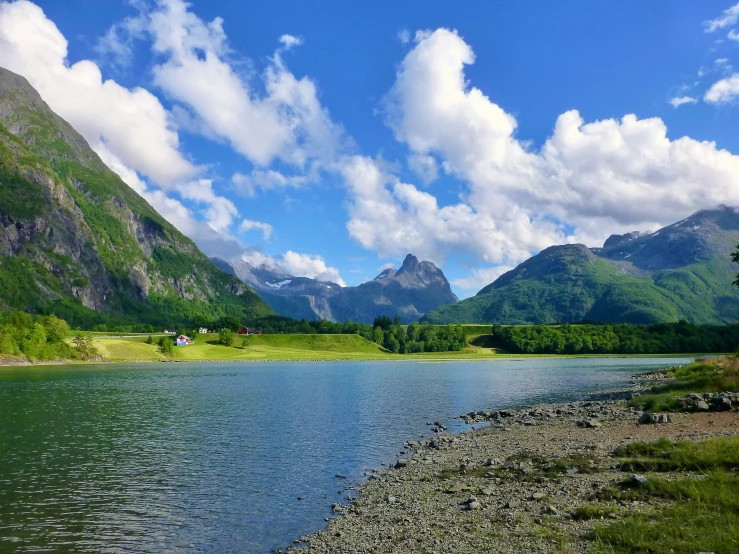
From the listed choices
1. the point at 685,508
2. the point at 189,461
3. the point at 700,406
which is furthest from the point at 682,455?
the point at 189,461

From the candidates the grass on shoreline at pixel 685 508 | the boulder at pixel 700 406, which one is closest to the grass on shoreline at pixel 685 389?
the boulder at pixel 700 406

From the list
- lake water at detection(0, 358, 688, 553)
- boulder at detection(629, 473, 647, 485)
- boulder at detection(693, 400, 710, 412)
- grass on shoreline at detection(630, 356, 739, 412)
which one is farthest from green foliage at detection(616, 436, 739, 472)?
grass on shoreline at detection(630, 356, 739, 412)

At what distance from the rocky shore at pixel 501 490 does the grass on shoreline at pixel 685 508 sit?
960 mm

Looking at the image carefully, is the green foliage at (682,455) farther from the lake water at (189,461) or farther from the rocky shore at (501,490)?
the lake water at (189,461)

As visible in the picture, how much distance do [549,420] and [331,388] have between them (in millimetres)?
59831

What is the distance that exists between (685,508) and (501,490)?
10.1m

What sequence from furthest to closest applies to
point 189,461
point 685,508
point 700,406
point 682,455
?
point 700,406
point 189,461
point 682,455
point 685,508

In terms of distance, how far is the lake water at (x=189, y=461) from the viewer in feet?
84.9

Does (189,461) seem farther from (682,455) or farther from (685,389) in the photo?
(685,389)

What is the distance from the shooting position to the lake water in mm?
25891

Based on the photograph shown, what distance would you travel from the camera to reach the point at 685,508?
2084 cm

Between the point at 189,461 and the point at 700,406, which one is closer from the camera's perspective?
the point at 189,461

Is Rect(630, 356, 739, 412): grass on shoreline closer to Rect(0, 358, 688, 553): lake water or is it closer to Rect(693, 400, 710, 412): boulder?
Rect(693, 400, 710, 412): boulder

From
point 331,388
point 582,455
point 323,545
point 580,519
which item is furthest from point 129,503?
point 331,388
